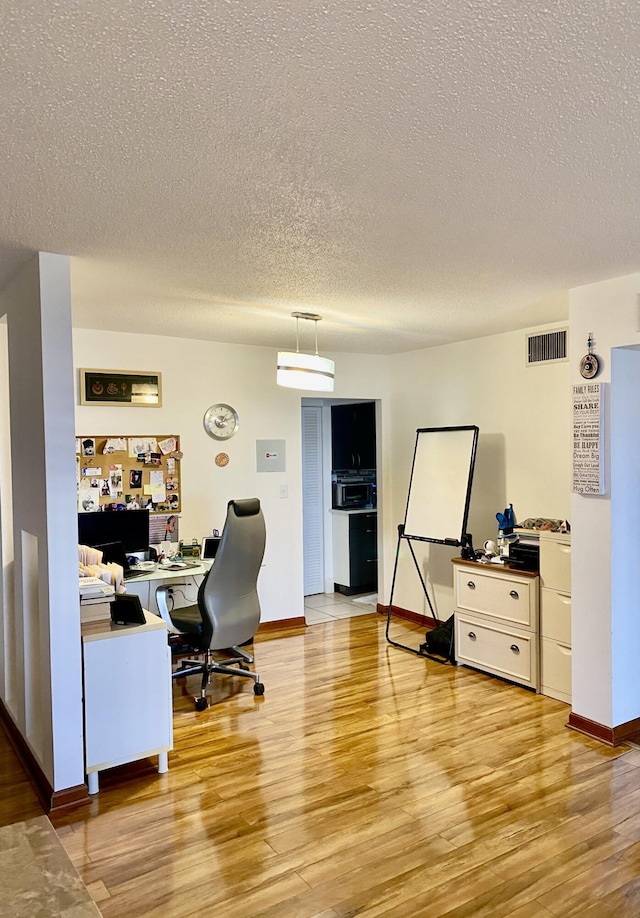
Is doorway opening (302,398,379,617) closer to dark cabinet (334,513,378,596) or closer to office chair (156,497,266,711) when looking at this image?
dark cabinet (334,513,378,596)

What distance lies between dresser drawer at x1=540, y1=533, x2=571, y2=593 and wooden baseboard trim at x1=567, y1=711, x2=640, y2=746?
743 millimetres

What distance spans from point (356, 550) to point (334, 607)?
684 mm

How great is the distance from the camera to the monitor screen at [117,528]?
4.33m

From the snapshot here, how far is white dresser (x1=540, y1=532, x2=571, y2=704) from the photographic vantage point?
3.87 m

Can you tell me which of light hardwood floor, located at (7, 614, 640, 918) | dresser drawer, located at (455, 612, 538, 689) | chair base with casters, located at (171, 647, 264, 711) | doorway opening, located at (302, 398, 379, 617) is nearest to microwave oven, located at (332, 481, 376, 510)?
doorway opening, located at (302, 398, 379, 617)

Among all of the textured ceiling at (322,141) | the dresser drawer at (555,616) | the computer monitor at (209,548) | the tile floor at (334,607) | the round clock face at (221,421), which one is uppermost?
the textured ceiling at (322,141)

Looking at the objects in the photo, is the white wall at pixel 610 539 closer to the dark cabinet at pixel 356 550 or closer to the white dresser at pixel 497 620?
the white dresser at pixel 497 620

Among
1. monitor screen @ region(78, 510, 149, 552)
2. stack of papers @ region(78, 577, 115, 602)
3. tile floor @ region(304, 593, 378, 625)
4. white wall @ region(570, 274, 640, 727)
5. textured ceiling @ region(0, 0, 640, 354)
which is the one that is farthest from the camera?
tile floor @ region(304, 593, 378, 625)

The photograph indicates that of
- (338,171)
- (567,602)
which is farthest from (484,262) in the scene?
(567,602)

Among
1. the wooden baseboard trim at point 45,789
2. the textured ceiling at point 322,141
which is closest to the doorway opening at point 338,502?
the textured ceiling at point 322,141

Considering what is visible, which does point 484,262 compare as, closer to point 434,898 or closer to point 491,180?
Result: point 491,180

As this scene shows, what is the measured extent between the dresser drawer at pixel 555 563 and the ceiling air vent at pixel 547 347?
1.30 m

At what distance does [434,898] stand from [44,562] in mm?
1991

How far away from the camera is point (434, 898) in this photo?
2211 mm
